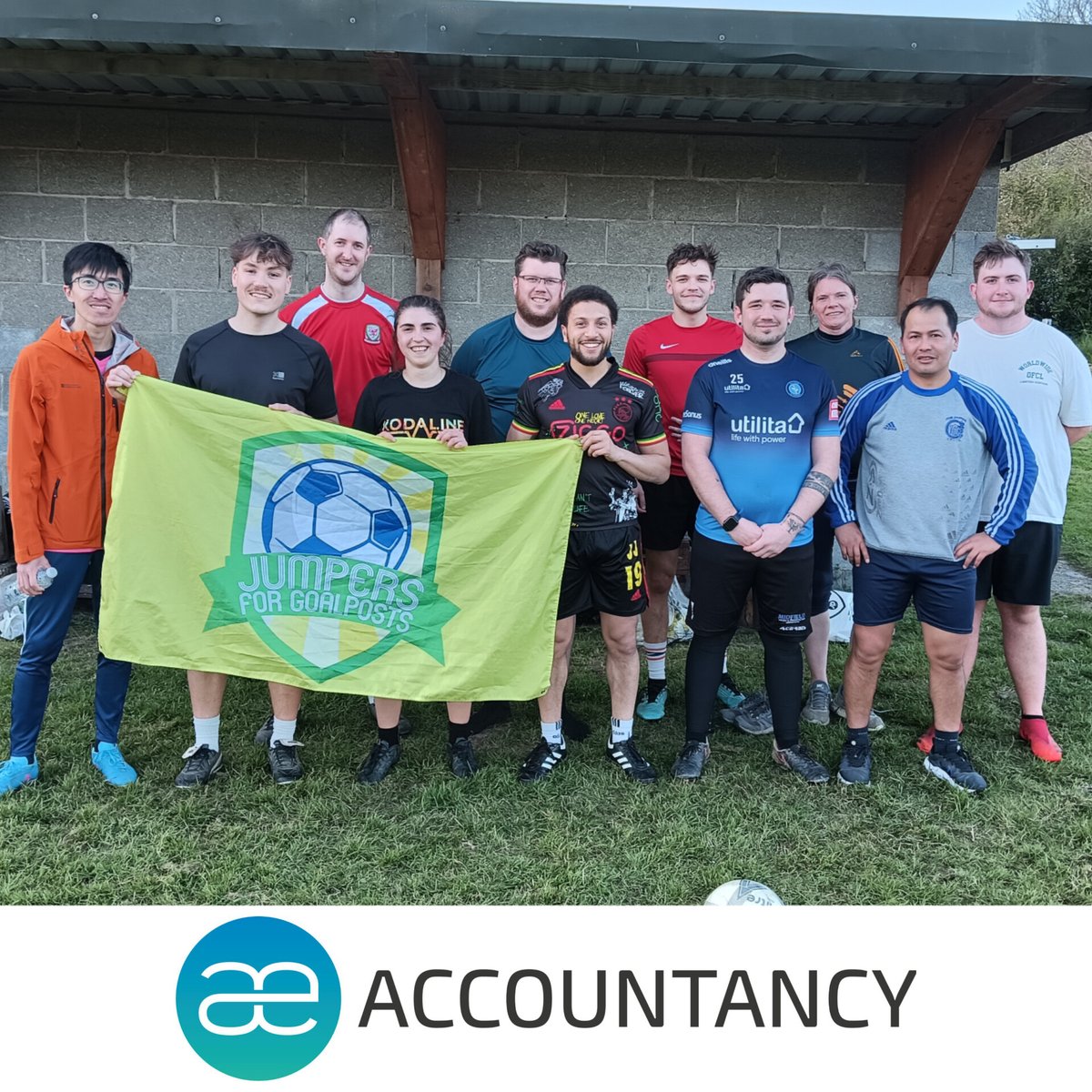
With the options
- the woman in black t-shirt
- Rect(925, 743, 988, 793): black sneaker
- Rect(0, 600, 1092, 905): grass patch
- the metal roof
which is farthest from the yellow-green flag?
the metal roof

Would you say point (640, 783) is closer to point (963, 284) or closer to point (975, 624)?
point (975, 624)

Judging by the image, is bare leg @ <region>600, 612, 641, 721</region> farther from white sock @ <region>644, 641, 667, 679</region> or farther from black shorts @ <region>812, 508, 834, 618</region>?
black shorts @ <region>812, 508, 834, 618</region>

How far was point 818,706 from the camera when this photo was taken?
3928 mm

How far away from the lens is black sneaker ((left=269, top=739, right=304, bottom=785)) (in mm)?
3271

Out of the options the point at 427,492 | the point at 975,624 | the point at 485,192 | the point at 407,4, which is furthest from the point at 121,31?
the point at 975,624

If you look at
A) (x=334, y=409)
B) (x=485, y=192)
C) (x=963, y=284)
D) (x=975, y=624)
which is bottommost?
(x=975, y=624)

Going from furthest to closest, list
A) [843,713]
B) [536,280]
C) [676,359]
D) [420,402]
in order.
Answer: [843,713]
[676,359]
[536,280]
[420,402]

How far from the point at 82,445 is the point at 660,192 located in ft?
12.3

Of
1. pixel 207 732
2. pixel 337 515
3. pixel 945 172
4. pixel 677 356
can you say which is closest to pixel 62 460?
pixel 337 515

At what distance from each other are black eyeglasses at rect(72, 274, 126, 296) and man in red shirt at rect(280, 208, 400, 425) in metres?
0.74

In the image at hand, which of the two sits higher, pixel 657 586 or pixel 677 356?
pixel 677 356

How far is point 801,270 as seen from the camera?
561 cm

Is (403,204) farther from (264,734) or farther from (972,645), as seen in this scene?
(972,645)

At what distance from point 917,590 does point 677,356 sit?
1.26 meters
